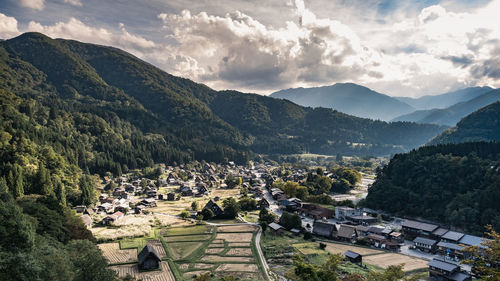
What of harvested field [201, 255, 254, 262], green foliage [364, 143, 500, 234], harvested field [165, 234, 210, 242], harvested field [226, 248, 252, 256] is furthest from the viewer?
green foliage [364, 143, 500, 234]

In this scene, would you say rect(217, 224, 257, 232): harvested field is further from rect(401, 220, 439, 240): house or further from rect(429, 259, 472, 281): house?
rect(401, 220, 439, 240): house

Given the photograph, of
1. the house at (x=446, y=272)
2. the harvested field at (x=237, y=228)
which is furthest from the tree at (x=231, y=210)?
the house at (x=446, y=272)

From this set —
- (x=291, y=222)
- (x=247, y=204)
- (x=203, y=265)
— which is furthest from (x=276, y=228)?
(x=247, y=204)

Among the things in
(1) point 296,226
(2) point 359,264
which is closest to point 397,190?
(1) point 296,226

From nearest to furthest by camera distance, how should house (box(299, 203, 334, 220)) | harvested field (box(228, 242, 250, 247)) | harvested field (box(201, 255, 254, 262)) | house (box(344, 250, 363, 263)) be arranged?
harvested field (box(201, 255, 254, 262)) < house (box(344, 250, 363, 263)) < harvested field (box(228, 242, 250, 247)) < house (box(299, 203, 334, 220))

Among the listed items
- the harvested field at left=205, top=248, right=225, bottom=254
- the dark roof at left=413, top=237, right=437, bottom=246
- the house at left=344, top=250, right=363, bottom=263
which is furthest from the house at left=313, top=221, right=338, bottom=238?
the harvested field at left=205, top=248, right=225, bottom=254

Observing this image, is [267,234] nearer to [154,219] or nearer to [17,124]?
[154,219]
